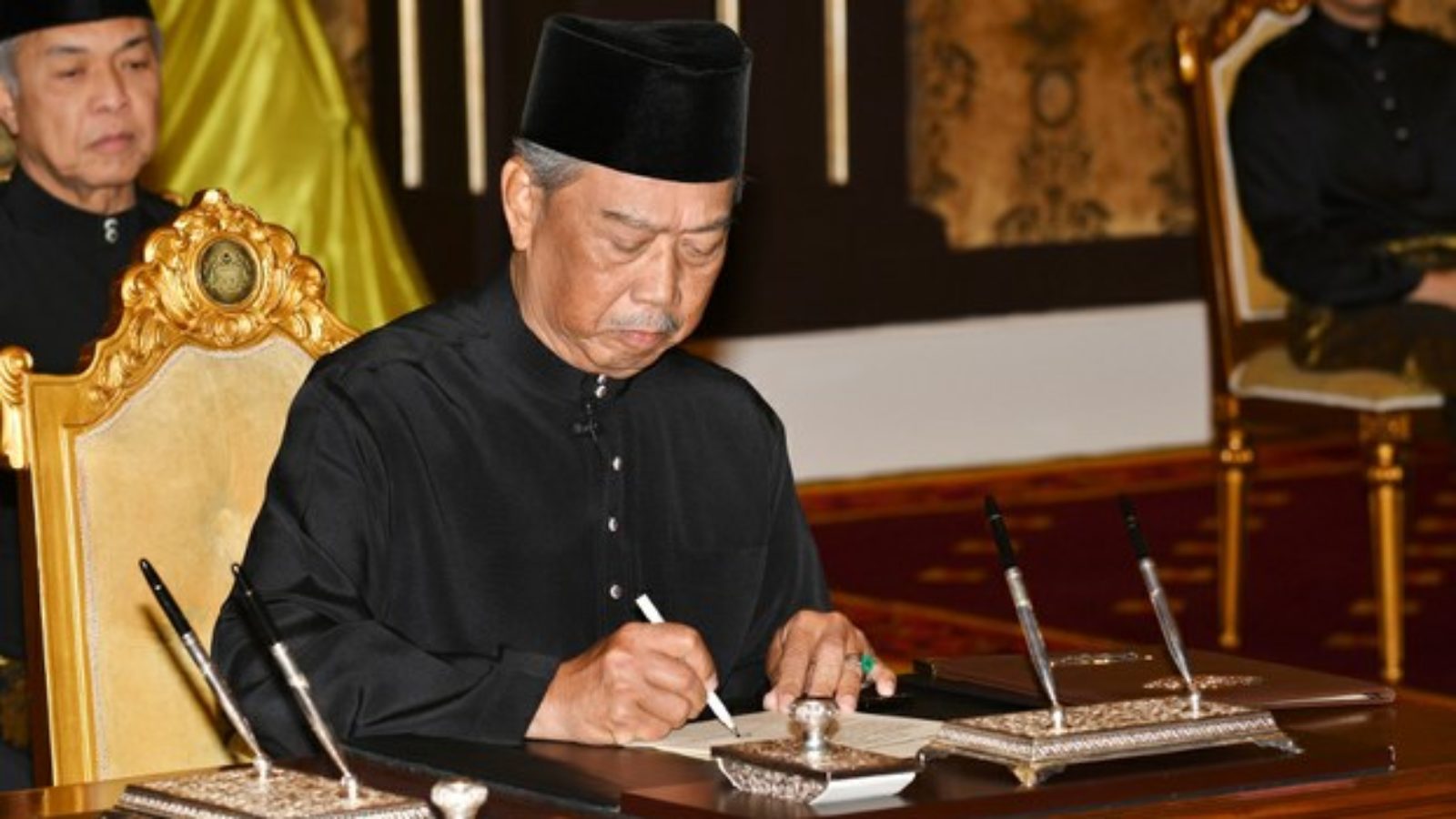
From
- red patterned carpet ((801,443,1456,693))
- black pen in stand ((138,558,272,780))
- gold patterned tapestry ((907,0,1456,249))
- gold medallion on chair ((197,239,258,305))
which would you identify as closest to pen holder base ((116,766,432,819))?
black pen in stand ((138,558,272,780))

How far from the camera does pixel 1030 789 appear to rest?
Answer: 8.81ft

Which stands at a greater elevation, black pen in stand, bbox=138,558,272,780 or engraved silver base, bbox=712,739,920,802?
black pen in stand, bbox=138,558,272,780

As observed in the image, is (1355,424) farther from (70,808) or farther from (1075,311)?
(70,808)

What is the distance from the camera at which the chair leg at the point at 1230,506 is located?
758 cm

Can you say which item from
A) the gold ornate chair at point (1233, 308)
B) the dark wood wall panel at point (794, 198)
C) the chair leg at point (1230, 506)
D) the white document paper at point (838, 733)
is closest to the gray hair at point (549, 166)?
the white document paper at point (838, 733)

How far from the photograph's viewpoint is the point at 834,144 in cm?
1010

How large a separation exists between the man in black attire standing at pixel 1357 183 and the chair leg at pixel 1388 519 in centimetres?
14

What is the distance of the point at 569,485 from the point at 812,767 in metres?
0.90

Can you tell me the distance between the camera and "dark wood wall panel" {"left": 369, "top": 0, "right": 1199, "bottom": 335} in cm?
950

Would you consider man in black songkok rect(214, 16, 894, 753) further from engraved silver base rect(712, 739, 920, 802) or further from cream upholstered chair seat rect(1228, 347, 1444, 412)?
cream upholstered chair seat rect(1228, 347, 1444, 412)

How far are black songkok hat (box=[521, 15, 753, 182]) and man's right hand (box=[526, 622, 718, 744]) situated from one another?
1.62 ft

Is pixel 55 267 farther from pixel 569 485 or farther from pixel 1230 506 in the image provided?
pixel 1230 506

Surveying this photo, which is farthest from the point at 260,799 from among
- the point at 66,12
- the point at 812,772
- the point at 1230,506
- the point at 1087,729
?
the point at 1230,506

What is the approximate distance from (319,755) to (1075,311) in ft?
25.8
